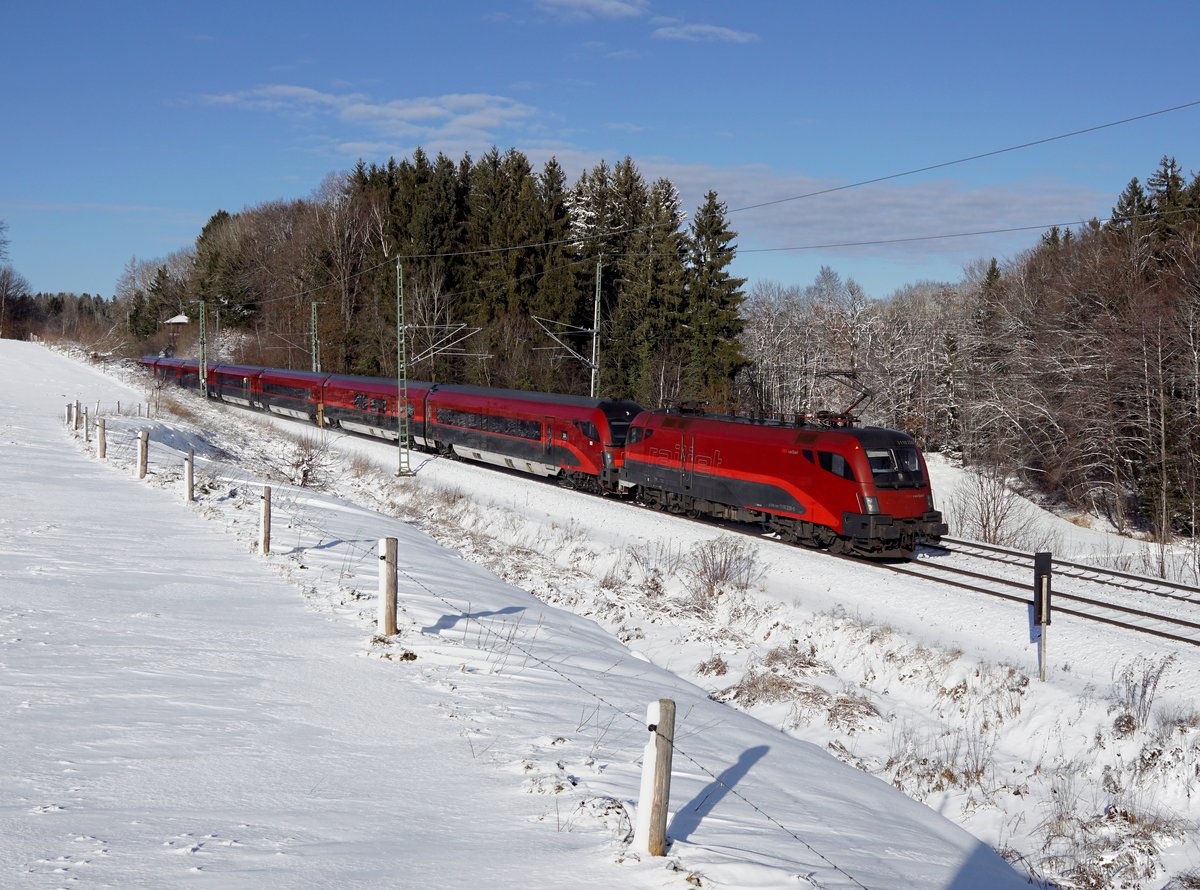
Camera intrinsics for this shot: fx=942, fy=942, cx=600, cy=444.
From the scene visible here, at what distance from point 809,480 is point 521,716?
43.3 ft

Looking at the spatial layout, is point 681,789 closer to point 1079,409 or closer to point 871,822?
point 871,822

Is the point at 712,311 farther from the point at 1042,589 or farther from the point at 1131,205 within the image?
the point at 1042,589

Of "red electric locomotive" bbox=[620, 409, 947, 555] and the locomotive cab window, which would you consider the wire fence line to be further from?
the locomotive cab window

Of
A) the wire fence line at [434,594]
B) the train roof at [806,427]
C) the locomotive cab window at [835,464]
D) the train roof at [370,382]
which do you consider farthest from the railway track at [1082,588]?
the train roof at [370,382]

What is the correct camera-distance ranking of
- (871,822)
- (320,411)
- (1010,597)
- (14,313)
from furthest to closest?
(14,313), (320,411), (1010,597), (871,822)

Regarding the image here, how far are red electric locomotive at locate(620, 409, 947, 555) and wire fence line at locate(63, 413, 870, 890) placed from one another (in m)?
8.96

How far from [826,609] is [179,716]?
12113 mm

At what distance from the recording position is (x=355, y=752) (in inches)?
252

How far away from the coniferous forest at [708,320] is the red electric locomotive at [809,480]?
41.9ft

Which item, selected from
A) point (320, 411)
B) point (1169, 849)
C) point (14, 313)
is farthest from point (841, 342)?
point (14, 313)

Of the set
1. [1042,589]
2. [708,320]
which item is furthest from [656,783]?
[708,320]

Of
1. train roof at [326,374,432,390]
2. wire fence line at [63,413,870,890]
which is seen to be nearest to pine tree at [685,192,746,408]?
train roof at [326,374,432,390]

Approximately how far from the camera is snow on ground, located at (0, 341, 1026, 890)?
15.8ft

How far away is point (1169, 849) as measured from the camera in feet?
28.7
